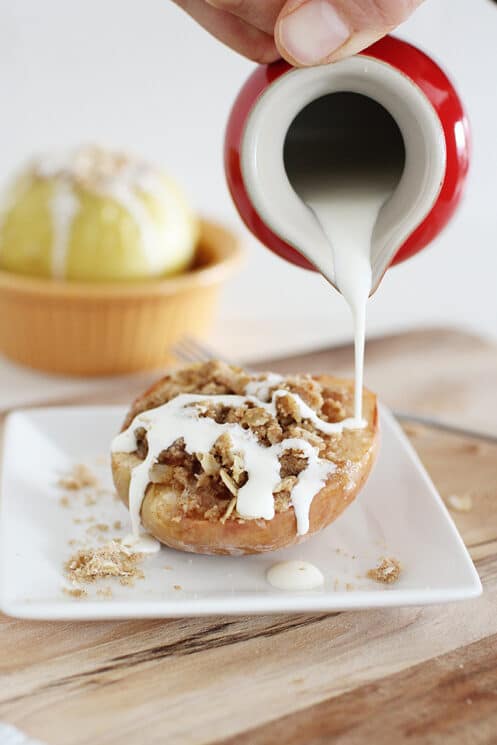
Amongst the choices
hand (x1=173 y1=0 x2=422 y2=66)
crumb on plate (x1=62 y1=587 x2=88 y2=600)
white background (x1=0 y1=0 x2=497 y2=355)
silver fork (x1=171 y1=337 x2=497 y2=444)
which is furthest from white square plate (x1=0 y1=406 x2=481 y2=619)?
white background (x1=0 y1=0 x2=497 y2=355)

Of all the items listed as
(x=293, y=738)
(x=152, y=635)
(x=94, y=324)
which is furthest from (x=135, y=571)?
(x=94, y=324)

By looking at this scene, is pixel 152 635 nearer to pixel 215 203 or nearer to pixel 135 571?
pixel 135 571

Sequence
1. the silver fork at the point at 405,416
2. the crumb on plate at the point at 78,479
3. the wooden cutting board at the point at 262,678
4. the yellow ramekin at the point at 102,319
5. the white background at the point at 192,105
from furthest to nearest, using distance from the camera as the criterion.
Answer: the white background at the point at 192,105
the yellow ramekin at the point at 102,319
the silver fork at the point at 405,416
the crumb on plate at the point at 78,479
the wooden cutting board at the point at 262,678

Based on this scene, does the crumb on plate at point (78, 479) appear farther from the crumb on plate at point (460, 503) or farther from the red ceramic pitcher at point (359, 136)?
the crumb on plate at point (460, 503)

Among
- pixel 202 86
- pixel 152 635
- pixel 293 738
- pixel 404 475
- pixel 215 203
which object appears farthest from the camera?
pixel 215 203

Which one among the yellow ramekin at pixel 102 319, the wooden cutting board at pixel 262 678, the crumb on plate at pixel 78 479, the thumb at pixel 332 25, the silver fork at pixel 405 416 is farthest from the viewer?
Answer: the yellow ramekin at pixel 102 319

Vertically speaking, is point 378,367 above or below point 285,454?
below

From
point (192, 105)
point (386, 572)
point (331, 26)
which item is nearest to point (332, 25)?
point (331, 26)

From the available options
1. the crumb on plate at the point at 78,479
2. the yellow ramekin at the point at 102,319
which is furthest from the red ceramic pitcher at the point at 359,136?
the yellow ramekin at the point at 102,319
